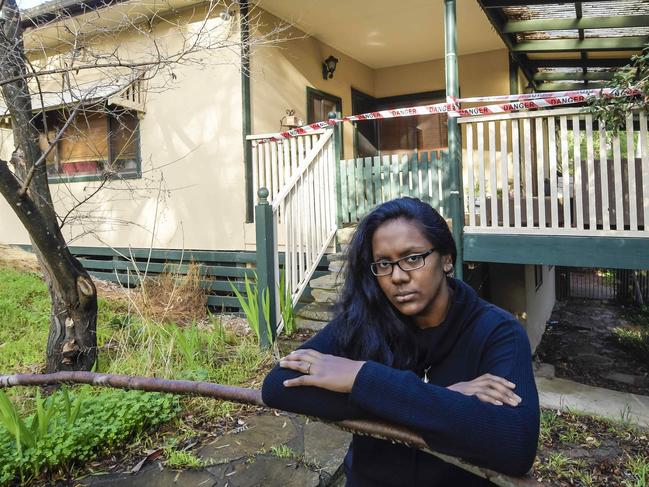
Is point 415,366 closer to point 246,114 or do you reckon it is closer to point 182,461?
point 182,461

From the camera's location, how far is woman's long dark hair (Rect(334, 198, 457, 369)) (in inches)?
56.7

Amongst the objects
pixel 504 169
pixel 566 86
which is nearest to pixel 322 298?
pixel 504 169

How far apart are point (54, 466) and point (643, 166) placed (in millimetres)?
4750

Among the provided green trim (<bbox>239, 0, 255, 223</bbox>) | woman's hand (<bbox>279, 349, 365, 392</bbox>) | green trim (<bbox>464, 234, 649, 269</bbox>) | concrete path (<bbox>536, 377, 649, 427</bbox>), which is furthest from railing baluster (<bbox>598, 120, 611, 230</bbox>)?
green trim (<bbox>239, 0, 255, 223</bbox>)

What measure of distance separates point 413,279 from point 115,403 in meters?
2.66

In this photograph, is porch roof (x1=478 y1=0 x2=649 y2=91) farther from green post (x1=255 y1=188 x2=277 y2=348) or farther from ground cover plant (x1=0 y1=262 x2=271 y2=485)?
ground cover plant (x1=0 y1=262 x2=271 y2=485)

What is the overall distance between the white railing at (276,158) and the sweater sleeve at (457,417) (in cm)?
472

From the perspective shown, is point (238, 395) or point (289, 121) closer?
point (238, 395)

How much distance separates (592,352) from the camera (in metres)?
9.16

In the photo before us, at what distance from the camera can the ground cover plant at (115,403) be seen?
2.66 metres

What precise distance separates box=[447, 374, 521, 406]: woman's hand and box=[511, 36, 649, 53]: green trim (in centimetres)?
680

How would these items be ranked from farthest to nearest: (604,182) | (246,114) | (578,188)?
(246,114) < (578,188) < (604,182)

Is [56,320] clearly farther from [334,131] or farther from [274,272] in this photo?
[334,131]

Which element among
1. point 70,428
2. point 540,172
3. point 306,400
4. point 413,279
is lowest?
point 70,428
